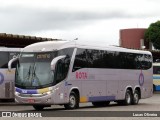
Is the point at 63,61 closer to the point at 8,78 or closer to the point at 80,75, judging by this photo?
the point at 80,75

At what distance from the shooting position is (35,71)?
2269 cm

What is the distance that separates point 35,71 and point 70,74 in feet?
5.02

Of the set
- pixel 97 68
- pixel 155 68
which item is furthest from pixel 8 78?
pixel 155 68

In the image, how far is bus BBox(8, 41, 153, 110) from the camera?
2238cm

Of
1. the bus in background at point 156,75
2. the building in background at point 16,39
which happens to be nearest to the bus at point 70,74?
the building in background at point 16,39

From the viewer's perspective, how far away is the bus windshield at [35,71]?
882 inches

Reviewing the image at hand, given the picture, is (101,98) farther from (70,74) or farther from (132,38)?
(132,38)

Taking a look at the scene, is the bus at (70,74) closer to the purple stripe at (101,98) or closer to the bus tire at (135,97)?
the purple stripe at (101,98)

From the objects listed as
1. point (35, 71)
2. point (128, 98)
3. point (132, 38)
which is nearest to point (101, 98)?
point (128, 98)

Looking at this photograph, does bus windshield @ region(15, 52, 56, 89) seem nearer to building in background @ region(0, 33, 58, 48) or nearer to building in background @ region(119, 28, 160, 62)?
building in background @ region(0, 33, 58, 48)

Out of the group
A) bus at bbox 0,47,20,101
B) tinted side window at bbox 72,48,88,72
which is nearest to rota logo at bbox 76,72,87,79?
tinted side window at bbox 72,48,88,72

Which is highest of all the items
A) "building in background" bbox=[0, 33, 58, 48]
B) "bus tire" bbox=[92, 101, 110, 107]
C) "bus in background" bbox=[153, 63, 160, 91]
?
"building in background" bbox=[0, 33, 58, 48]

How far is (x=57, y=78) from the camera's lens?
22.5 meters

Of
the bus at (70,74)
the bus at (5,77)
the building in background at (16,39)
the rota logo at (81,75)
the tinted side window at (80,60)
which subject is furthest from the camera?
the building in background at (16,39)
